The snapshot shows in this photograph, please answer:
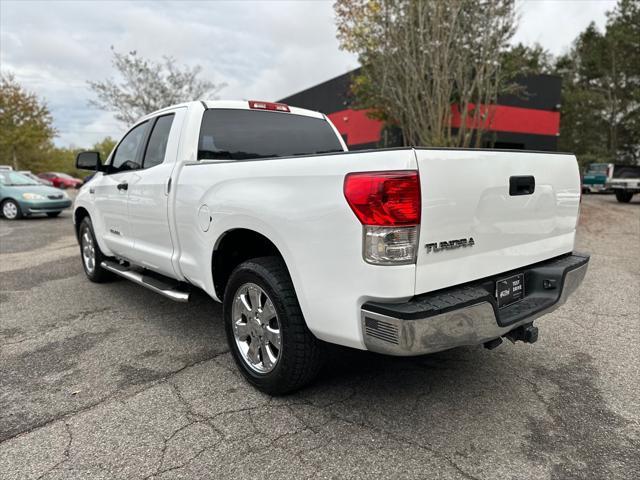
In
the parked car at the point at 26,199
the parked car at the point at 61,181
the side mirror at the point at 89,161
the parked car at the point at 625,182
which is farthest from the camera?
the parked car at the point at 61,181

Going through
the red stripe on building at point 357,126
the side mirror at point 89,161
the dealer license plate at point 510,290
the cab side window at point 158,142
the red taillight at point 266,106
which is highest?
the red stripe on building at point 357,126

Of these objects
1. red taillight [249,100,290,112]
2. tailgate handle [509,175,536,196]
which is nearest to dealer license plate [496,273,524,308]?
tailgate handle [509,175,536,196]

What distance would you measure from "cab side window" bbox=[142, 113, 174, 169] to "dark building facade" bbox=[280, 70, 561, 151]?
18094 millimetres

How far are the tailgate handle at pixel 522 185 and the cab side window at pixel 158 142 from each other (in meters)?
2.73

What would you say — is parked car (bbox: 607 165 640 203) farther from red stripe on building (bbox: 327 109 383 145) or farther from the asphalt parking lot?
the asphalt parking lot

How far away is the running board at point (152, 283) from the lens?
3557mm

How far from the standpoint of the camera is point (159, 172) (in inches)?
148

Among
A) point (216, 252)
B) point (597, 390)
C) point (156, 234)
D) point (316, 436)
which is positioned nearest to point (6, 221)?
point (156, 234)

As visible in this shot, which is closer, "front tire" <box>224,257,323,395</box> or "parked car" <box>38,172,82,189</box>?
"front tire" <box>224,257,323,395</box>

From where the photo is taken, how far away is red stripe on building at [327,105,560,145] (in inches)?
867

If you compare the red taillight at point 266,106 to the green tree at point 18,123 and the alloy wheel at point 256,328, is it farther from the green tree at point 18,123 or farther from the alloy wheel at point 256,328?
the green tree at point 18,123

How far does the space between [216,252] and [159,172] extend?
3.53ft

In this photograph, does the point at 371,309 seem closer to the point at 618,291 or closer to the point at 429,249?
the point at 429,249

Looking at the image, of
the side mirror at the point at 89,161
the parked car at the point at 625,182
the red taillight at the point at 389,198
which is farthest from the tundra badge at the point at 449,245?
the parked car at the point at 625,182
